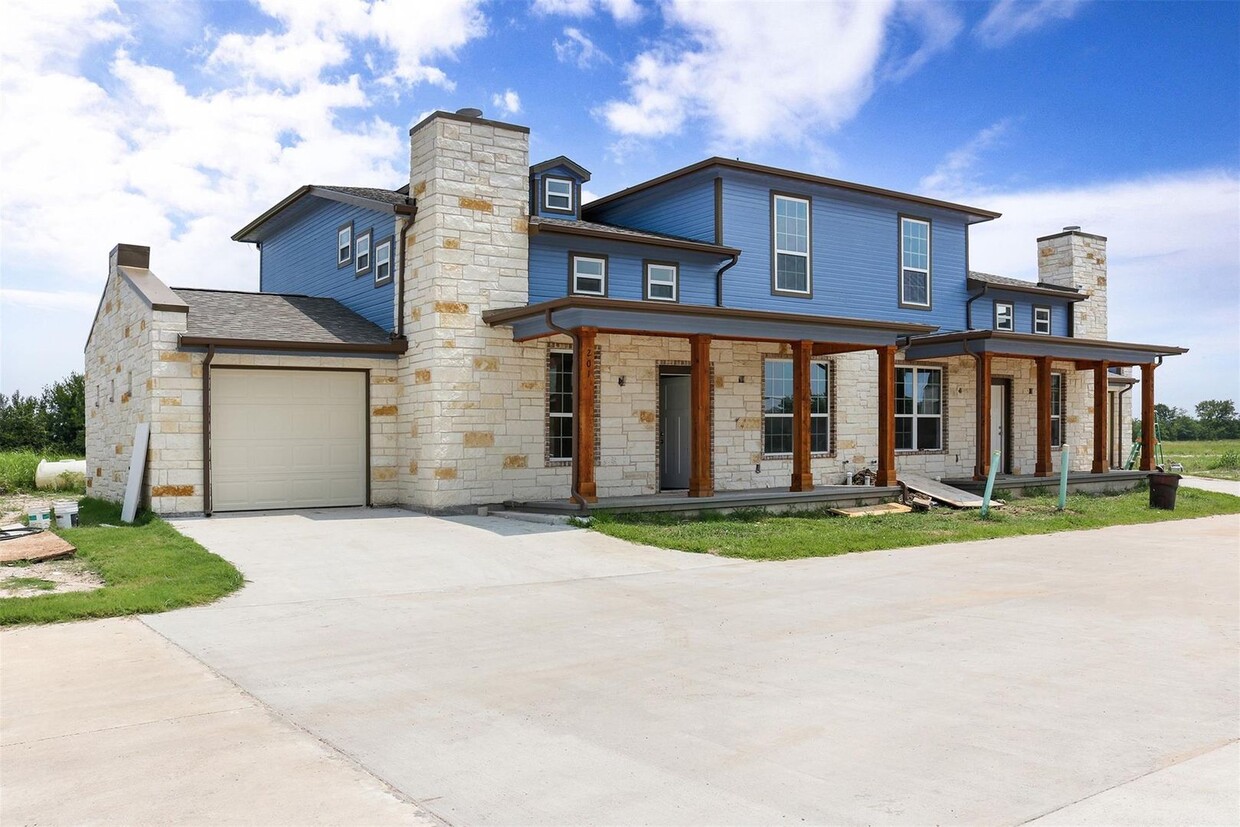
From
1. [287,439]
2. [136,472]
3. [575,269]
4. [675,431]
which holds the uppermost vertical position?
[575,269]

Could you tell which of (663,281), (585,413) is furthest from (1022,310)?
(585,413)

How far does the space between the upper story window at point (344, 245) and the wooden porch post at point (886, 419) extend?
35.4ft

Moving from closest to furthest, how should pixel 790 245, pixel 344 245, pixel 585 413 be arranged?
pixel 585 413, pixel 344 245, pixel 790 245

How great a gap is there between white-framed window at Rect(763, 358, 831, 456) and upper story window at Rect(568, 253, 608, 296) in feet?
12.7

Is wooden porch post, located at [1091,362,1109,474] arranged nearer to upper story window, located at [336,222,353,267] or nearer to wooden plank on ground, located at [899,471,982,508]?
wooden plank on ground, located at [899,471,982,508]

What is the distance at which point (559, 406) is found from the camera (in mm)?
16891

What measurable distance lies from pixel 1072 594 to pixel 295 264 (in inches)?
722

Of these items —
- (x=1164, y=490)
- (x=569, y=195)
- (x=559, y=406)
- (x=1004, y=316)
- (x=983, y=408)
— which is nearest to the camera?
(x=559, y=406)

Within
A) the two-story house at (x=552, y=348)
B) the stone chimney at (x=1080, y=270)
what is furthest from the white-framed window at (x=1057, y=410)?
Result: the two-story house at (x=552, y=348)

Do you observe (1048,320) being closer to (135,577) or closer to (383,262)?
(383,262)

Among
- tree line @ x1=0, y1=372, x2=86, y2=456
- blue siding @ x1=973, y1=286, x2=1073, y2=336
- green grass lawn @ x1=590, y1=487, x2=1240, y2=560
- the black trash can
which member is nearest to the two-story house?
blue siding @ x1=973, y1=286, x2=1073, y2=336

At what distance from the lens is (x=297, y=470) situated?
1620cm

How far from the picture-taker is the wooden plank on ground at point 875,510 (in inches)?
658

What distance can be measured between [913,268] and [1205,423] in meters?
68.2
